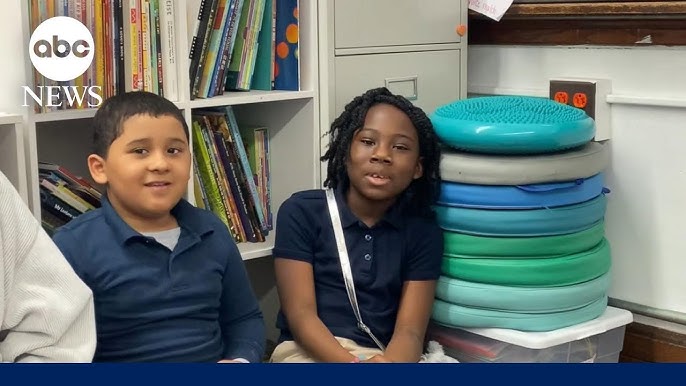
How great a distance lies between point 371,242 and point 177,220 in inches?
17.5

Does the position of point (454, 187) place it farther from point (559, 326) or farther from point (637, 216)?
point (637, 216)

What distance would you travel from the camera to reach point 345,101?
6.96 feet

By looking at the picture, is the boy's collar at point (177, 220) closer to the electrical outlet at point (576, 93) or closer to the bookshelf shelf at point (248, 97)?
the bookshelf shelf at point (248, 97)

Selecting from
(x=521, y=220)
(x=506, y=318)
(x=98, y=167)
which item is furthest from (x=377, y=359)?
(x=98, y=167)

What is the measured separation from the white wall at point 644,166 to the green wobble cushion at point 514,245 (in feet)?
0.91

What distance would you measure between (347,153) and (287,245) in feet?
0.73

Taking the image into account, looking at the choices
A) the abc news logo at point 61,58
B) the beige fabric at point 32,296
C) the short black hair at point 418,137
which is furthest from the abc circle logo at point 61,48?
the short black hair at point 418,137

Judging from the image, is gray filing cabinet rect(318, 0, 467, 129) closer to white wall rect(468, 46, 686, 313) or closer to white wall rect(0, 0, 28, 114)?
white wall rect(468, 46, 686, 313)

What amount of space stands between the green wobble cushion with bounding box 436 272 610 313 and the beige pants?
0.20 m

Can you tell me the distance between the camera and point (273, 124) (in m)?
2.18

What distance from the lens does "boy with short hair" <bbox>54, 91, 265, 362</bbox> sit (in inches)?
60.8

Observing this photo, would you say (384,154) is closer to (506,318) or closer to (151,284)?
(506,318)

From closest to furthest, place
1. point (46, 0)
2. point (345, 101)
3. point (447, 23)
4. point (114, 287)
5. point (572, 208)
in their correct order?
point (114, 287)
point (46, 0)
point (572, 208)
point (345, 101)
point (447, 23)

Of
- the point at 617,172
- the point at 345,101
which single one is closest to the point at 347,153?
the point at 345,101
